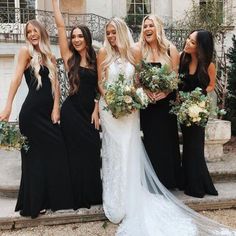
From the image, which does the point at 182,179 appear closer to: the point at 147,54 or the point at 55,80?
the point at 147,54

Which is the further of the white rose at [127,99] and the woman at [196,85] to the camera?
the woman at [196,85]

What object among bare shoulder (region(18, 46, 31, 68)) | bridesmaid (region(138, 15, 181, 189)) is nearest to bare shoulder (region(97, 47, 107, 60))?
bridesmaid (region(138, 15, 181, 189))

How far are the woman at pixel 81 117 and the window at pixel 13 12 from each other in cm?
1155

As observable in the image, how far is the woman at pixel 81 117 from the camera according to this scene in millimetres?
4297

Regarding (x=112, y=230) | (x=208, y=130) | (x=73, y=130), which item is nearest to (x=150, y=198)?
(x=112, y=230)

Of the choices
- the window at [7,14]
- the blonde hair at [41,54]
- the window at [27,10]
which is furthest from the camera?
the window at [27,10]

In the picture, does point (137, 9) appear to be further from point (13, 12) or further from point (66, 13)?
point (13, 12)

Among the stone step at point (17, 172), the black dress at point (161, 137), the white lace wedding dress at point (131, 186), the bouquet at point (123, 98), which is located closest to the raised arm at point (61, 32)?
the white lace wedding dress at point (131, 186)

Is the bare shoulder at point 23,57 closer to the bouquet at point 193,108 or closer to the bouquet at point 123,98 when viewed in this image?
the bouquet at point 123,98

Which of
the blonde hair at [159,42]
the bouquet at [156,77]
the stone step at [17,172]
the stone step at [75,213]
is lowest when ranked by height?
the stone step at [75,213]

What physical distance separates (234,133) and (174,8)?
10.0m

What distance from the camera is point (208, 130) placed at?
234 inches

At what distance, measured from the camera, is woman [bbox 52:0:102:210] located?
4297mm

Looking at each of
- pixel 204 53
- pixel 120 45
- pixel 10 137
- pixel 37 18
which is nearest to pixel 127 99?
pixel 120 45
